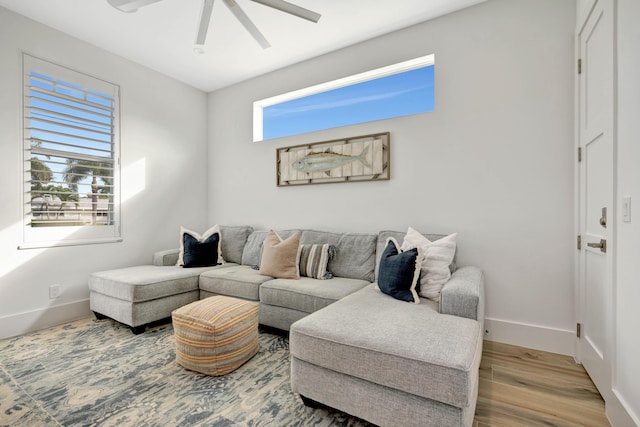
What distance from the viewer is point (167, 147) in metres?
3.83

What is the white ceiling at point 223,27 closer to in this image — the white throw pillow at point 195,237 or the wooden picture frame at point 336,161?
the wooden picture frame at point 336,161

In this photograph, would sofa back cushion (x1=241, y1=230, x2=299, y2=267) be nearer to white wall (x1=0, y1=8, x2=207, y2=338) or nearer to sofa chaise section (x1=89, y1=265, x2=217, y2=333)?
sofa chaise section (x1=89, y1=265, x2=217, y2=333)

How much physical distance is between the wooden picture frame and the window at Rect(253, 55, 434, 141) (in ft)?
0.78

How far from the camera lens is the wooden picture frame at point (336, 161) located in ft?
9.54

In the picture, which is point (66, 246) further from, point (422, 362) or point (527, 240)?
point (527, 240)

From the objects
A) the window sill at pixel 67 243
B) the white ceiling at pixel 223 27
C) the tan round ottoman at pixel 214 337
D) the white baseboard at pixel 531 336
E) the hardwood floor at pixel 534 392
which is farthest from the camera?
the window sill at pixel 67 243

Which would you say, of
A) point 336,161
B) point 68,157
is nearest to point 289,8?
point 336,161

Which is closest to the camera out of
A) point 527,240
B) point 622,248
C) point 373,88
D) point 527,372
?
point 622,248

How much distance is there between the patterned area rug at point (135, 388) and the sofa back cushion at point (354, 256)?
81 centimetres

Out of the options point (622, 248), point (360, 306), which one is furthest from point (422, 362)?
point (622, 248)

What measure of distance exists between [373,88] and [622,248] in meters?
2.45

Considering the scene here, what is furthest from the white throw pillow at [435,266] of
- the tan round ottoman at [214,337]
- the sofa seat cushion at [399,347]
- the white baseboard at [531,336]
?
the tan round ottoman at [214,337]

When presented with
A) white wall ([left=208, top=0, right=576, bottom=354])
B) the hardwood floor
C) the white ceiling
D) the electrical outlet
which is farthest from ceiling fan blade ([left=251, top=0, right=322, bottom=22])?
the electrical outlet

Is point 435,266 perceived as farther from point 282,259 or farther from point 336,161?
point 336,161
